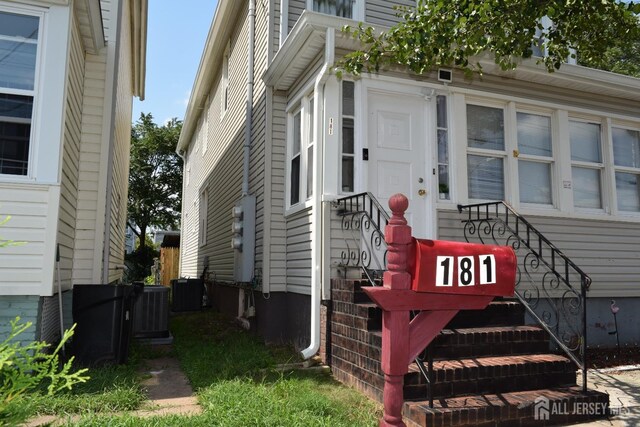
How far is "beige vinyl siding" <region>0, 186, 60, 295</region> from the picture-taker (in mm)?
4840

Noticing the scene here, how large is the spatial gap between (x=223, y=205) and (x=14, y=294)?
630 centimetres

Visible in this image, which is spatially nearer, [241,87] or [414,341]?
[414,341]

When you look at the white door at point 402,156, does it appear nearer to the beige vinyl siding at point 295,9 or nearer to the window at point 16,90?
the beige vinyl siding at point 295,9

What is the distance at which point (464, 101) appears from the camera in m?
6.74

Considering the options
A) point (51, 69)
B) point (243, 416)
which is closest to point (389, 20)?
point (51, 69)

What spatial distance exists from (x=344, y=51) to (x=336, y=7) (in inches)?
93.8

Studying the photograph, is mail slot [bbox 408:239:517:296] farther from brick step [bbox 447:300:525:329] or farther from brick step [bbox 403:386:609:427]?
brick step [bbox 447:300:525:329]

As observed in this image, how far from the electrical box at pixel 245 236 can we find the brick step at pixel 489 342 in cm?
370

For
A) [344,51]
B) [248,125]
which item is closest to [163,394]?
[344,51]

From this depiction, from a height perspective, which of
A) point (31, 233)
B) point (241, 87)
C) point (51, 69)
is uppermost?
point (241, 87)

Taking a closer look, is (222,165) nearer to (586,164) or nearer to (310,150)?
(310,150)

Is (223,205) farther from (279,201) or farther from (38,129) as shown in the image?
(38,129)

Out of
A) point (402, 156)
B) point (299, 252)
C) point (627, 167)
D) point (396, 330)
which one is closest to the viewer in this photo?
point (396, 330)

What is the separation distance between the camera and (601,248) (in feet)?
24.1
